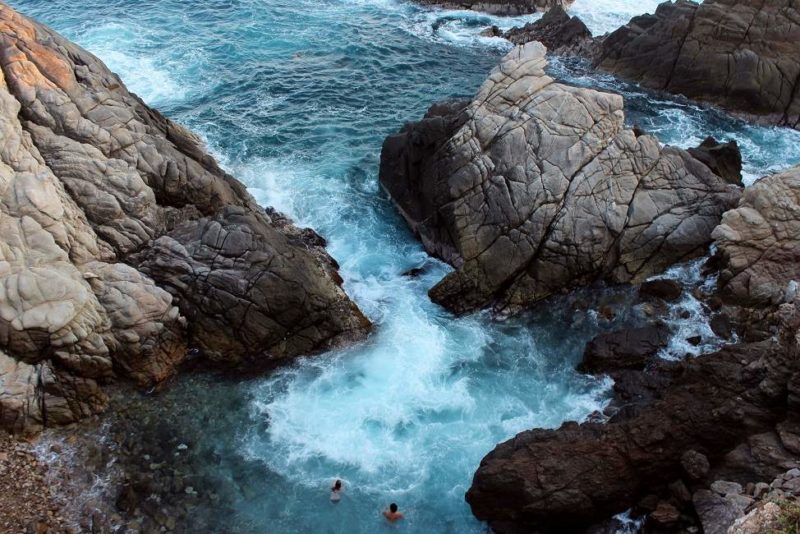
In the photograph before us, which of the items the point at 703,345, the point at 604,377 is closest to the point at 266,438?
the point at 604,377

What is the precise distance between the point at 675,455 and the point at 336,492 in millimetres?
10249

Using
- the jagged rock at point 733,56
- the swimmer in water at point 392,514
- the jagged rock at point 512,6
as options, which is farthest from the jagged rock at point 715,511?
the jagged rock at point 512,6

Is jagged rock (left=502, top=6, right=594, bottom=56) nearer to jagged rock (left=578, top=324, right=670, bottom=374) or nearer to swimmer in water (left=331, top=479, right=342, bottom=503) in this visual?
jagged rock (left=578, top=324, right=670, bottom=374)

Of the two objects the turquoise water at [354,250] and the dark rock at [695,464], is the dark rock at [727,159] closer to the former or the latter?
the turquoise water at [354,250]

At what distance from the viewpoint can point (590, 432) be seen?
20016 mm

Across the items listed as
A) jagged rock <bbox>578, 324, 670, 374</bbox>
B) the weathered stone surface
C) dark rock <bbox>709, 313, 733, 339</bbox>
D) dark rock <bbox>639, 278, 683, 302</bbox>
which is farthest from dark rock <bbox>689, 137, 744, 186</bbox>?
jagged rock <bbox>578, 324, 670, 374</bbox>

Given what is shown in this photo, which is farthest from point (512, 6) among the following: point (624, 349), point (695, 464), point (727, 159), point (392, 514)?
point (392, 514)

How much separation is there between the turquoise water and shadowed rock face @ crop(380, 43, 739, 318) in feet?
5.56

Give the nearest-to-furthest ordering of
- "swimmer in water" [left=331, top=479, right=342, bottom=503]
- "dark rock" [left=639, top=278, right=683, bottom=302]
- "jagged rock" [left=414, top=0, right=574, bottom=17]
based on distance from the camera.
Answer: "swimmer in water" [left=331, top=479, right=342, bottom=503] < "dark rock" [left=639, top=278, right=683, bottom=302] < "jagged rock" [left=414, top=0, right=574, bottom=17]

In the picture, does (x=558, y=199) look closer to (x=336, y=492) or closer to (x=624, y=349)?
(x=624, y=349)

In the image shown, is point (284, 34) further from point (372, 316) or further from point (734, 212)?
point (734, 212)

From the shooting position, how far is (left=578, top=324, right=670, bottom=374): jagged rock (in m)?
23.8

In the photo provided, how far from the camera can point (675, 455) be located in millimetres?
18562

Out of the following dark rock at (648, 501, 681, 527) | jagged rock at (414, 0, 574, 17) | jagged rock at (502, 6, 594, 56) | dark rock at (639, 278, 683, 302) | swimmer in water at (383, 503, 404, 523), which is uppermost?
jagged rock at (414, 0, 574, 17)
